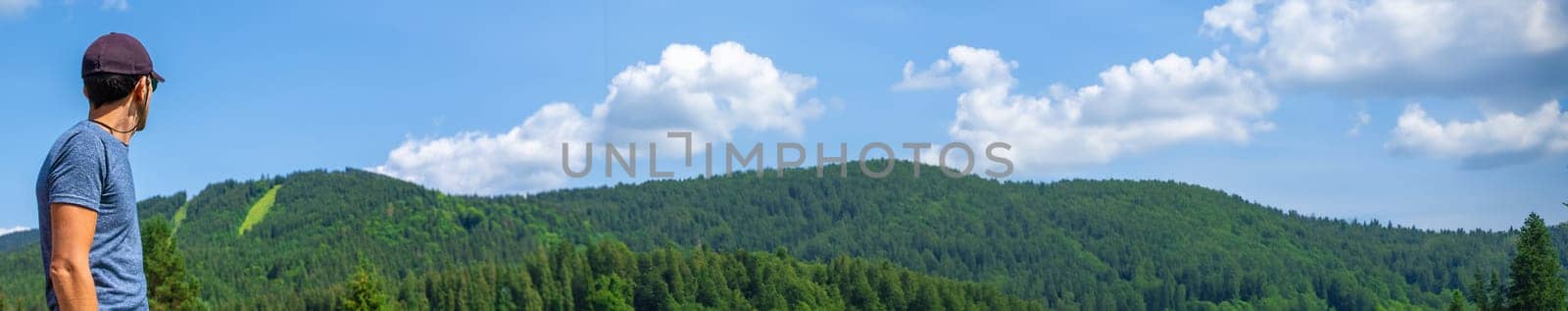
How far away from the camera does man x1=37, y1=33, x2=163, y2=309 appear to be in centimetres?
536

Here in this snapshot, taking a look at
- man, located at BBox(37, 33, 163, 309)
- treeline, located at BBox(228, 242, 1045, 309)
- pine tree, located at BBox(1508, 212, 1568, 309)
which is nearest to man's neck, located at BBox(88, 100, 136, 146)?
man, located at BBox(37, 33, 163, 309)

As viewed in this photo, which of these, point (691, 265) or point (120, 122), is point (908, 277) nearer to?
point (691, 265)

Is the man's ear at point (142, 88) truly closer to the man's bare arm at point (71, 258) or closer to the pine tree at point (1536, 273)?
the man's bare arm at point (71, 258)

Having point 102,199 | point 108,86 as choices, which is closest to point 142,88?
point 108,86

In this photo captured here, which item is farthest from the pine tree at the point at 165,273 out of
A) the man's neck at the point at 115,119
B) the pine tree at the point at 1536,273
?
the pine tree at the point at 1536,273

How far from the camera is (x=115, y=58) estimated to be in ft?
18.7

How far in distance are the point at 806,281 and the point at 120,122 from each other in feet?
419

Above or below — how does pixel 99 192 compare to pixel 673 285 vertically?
above

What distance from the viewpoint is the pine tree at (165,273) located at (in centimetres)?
5384

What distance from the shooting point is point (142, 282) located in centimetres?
594

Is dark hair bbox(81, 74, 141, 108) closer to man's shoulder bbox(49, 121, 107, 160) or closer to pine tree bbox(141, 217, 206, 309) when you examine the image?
man's shoulder bbox(49, 121, 107, 160)

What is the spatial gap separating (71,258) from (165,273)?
183 feet

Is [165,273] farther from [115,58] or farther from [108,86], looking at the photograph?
[115,58]

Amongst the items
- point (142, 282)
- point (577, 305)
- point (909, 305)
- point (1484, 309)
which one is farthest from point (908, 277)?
point (142, 282)
